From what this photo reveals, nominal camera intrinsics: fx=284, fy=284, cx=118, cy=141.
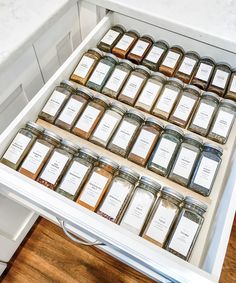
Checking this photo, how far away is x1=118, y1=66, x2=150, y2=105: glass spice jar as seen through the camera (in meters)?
0.73

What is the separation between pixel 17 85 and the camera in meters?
0.76

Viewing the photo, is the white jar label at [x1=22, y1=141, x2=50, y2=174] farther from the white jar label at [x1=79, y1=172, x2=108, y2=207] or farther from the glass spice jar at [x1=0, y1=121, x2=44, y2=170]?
the white jar label at [x1=79, y1=172, x2=108, y2=207]

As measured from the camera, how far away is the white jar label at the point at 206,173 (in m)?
0.62

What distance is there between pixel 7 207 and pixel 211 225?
1.87 ft

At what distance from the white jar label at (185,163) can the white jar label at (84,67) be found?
336 mm

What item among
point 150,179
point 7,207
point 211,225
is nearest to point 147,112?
point 150,179

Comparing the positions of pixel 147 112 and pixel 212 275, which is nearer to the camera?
pixel 212 275

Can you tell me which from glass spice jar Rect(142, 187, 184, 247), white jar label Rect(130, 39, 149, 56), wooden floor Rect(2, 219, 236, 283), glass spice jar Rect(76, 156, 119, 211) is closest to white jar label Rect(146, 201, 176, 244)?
glass spice jar Rect(142, 187, 184, 247)

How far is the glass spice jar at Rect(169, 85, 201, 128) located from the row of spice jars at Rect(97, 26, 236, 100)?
2.5 inches

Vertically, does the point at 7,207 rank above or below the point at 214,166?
below

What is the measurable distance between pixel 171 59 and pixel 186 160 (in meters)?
0.31

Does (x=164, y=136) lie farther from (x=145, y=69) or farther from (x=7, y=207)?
(x=7, y=207)

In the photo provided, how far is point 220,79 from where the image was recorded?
758 millimetres

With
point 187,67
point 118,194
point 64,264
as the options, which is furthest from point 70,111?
point 64,264
